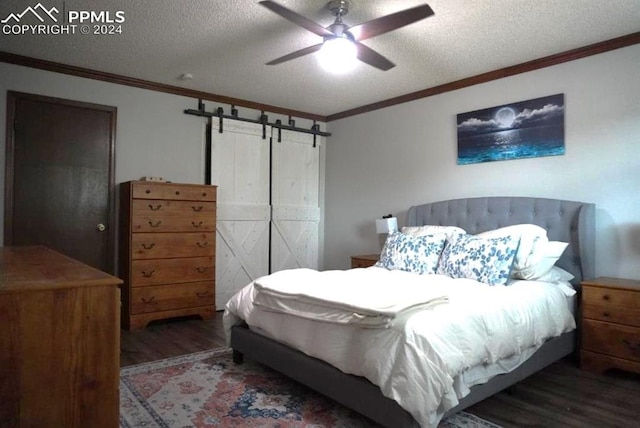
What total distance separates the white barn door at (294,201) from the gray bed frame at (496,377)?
162 centimetres

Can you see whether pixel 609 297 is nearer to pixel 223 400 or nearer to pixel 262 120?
pixel 223 400

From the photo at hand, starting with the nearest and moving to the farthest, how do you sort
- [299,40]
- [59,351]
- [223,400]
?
[59,351] < [223,400] < [299,40]

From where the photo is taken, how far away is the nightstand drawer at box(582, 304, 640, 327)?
263 centimetres

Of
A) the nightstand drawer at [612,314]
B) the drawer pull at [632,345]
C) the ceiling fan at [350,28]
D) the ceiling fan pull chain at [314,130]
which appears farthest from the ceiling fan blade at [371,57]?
the ceiling fan pull chain at [314,130]

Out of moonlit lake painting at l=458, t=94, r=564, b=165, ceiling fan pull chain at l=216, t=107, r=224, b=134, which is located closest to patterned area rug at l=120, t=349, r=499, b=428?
moonlit lake painting at l=458, t=94, r=564, b=165

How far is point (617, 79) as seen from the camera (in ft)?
10.2

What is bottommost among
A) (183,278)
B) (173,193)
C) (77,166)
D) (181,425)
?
(181,425)

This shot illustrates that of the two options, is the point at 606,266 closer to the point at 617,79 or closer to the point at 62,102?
the point at 617,79

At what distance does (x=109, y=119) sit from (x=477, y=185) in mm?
3733

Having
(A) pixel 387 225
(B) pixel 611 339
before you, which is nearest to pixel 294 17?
(A) pixel 387 225

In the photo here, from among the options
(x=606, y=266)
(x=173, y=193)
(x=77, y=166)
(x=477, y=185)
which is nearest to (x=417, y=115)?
(x=477, y=185)

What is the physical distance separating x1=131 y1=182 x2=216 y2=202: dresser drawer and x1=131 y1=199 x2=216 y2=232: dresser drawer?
0.05 meters

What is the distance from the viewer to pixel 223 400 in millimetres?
2352

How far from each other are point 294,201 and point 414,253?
238 cm
